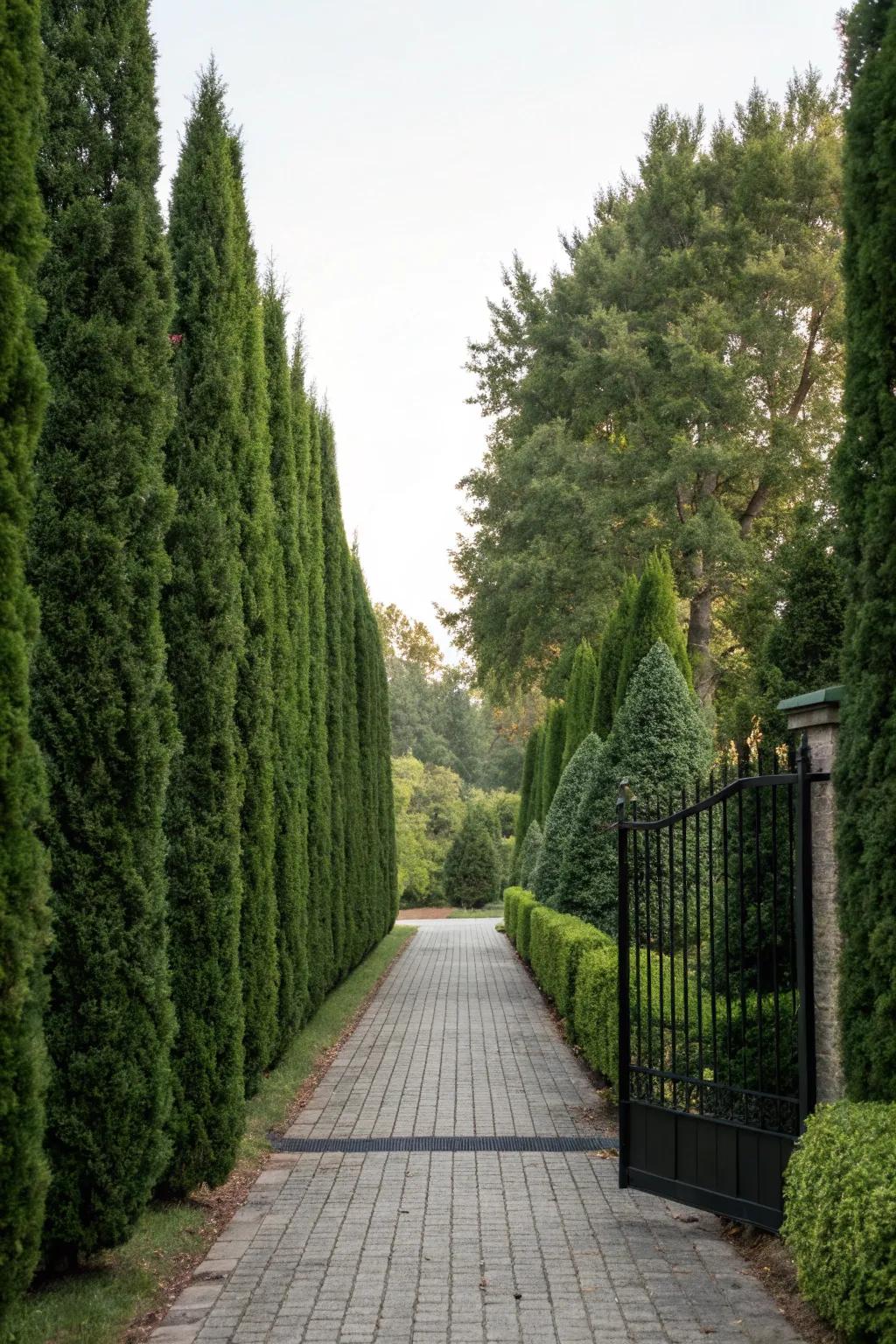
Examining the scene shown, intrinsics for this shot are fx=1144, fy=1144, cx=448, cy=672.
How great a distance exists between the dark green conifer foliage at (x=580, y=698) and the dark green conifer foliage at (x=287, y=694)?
26.7 feet

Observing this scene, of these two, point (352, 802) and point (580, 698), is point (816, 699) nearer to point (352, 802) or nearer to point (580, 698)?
point (352, 802)

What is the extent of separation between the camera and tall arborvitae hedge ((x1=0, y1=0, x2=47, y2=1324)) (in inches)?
150

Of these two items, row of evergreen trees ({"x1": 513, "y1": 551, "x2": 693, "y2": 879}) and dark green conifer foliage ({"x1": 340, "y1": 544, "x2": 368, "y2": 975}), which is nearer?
row of evergreen trees ({"x1": 513, "y1": 551, "x2": 693, "y2": 879})

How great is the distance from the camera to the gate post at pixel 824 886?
546 cm

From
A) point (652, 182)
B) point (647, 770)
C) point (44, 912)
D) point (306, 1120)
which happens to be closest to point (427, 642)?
point (652, 182)

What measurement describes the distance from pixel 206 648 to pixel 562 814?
11.7m

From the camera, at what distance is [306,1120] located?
887cm

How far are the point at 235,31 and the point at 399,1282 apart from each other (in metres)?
8.16

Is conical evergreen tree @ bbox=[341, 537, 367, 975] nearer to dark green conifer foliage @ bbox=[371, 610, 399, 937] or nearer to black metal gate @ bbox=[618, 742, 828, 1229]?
dark green conifer foliage @ bbox=[371, 610, 399, 937]

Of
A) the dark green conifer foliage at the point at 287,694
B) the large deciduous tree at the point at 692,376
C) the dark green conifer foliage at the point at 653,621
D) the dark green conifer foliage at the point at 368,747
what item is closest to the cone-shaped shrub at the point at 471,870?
the large deciduous tree at the point at 692,376

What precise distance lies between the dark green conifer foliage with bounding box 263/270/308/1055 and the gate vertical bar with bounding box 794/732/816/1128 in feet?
19.0

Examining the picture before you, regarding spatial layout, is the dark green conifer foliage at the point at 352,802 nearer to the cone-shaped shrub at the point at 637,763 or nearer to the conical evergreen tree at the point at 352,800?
the conical evergreen tree at the point at 352,800

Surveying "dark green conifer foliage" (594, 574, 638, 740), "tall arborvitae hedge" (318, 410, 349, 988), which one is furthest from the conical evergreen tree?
"dark green conifer foliage" (594, 574, 638, 740)

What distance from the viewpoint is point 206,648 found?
737cm
